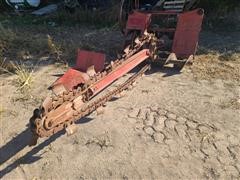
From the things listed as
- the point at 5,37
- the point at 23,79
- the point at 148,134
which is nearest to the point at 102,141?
the point at 148,134

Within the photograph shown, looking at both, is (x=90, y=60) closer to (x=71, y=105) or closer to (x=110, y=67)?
(x=110, y=67)

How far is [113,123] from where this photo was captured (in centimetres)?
493

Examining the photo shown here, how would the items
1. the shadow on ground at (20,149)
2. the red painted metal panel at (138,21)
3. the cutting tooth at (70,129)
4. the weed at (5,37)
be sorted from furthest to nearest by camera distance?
1. the weed at (5,37)
2. the red painted metal panel at (138,21)
3. the shadow on ground at (20,149)
4. the cutting tooth at (70,129)

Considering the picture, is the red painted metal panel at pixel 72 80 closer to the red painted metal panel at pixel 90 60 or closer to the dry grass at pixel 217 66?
the red painted metal panel at pixel 90 60

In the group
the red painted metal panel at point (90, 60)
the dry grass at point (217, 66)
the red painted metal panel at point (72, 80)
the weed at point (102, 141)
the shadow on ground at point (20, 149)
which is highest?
the red painted metal panel at point (72, 80)

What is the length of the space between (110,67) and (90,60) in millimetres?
628

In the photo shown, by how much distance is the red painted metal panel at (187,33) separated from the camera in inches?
Result: 240

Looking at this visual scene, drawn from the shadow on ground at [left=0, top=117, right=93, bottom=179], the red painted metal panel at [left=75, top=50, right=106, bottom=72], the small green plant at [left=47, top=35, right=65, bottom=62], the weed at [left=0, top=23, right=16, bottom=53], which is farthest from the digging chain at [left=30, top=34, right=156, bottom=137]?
the weed at [left=0, top=23, right=16, bottom=53]

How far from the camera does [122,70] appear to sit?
199 inches

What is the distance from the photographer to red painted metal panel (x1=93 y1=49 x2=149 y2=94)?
182 inches

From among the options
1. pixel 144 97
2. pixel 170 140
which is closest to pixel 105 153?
pixel 170 140

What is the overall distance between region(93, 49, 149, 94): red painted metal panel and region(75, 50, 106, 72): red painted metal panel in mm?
339

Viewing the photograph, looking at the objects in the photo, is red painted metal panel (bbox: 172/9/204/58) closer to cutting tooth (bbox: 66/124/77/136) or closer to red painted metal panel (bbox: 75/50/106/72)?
red painted metal panel (bbox: 75/50/106/72)

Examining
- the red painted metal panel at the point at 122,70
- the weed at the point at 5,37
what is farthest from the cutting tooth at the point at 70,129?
the weed at the point at 5,37
